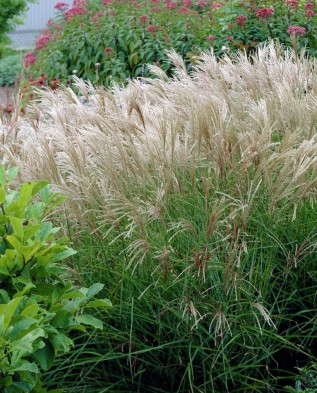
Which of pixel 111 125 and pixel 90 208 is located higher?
pixel 111 125

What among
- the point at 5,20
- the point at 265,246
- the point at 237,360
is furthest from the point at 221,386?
the point at 5,20

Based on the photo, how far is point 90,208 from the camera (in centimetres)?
390

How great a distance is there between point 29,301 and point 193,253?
1081 mm

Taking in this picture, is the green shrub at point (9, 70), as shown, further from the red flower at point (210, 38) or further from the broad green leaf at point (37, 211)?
the broad green leaf at point (37, 211)

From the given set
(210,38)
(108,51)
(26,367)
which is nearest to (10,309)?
(26,367)

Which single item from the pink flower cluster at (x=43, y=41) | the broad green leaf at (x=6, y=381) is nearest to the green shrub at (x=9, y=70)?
the pink flower cluster at (x=43, y=41)

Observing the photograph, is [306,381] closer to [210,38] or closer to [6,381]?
[6,381]

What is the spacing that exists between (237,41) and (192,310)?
605 cm

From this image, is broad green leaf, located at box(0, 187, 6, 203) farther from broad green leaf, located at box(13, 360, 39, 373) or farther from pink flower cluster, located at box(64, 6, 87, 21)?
pink flower cluster, located at box(64, 6, 87, 21)

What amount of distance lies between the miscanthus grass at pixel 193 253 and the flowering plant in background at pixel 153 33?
4.74 metres

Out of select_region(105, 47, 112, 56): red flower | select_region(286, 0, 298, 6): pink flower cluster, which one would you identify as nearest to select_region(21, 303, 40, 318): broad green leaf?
select_region(286, 0, 298, 6): pink flower cluster

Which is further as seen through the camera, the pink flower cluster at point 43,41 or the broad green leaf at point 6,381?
the pink flower cluster at point 43,41

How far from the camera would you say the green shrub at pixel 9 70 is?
Result: 719 inches

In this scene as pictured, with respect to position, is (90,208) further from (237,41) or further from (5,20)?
(5,20)
